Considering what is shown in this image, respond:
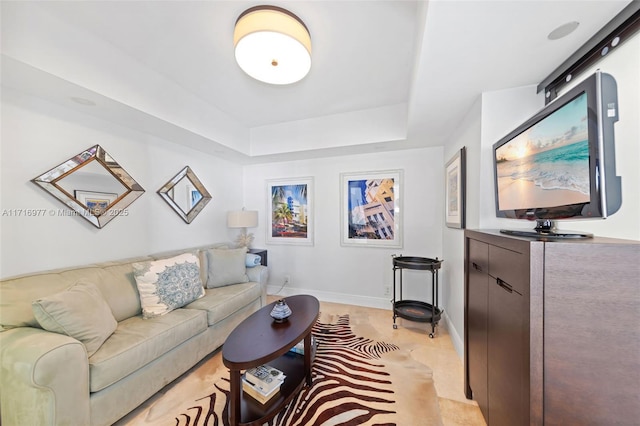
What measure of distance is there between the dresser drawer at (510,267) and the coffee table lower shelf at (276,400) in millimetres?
1433

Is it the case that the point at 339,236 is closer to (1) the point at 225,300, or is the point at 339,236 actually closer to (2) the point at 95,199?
(1) the point at 225,300

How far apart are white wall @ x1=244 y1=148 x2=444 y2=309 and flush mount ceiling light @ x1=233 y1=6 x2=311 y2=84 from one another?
1.92m

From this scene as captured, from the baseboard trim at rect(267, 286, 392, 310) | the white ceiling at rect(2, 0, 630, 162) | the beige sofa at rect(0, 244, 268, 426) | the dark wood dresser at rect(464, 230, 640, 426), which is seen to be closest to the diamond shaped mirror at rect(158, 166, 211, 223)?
the white ceiling at rect(2, 0, 630, 162)

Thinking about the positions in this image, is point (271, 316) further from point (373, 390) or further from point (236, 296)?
point (373, 390)

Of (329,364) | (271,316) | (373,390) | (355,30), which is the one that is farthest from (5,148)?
(373,390)

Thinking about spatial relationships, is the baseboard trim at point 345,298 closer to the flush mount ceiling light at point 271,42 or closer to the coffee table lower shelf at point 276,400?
the coffee table lower shelf at point 276,400

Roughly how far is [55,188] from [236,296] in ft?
5.70

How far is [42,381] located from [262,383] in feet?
3.48

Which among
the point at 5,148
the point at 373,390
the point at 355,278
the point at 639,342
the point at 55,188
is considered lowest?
the point at 373,390

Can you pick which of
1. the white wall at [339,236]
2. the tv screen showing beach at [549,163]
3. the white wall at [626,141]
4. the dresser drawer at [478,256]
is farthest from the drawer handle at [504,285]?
the white wall at [339,236]

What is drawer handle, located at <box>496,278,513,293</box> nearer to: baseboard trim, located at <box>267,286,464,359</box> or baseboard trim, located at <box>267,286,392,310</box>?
baseboard trim, located at <box>267,286,464,359</box>

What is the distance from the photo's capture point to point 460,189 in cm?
215

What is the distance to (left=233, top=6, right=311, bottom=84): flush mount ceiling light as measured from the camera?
55.9 inches

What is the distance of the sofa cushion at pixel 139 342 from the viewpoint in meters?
1.33
